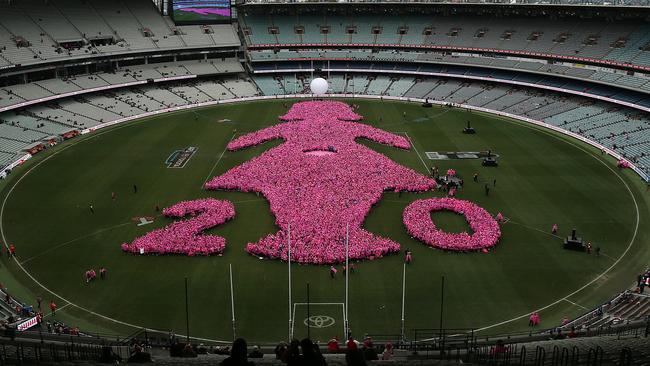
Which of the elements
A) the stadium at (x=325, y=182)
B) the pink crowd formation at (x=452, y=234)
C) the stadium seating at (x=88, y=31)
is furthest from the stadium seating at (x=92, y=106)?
the pink crowd formation at (x=452, y=234)

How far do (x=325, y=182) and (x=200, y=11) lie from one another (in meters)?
68.8

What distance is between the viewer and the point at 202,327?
32.7 m

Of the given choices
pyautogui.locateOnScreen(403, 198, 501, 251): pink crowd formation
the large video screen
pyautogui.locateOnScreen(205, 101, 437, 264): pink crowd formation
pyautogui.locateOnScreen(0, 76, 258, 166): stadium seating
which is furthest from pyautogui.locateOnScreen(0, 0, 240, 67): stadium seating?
pyautogui.locateOnScreen(403, 198, 501, 251): pink crowd formation

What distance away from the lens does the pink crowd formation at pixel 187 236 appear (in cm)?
4175

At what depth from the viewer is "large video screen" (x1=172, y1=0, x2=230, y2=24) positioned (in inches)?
4254

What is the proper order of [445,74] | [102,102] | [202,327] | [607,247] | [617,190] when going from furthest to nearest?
[445,74]
[102,102]
[617,190]
[607,247]
[202,327]

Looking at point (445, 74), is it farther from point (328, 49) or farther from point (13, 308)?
point (13, 308)

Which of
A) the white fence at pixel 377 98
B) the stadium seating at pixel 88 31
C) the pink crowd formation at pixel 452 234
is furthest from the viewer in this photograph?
the stadium seating at pixel 88 31

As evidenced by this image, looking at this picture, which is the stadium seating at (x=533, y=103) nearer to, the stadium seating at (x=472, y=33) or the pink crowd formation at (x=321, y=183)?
the stadium seating at (x=472, y=33)

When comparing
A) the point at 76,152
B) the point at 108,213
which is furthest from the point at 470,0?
the point at 108,213

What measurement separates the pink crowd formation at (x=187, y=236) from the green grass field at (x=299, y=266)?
71cm

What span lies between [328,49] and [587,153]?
5762cm

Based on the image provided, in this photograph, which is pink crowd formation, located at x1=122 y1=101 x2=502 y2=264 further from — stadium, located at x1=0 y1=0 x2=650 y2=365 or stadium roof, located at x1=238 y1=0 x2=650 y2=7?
stadium roof, located at x1=238 y1=0 x2=650 y2=7

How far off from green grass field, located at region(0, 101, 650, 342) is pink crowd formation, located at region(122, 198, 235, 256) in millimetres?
714
